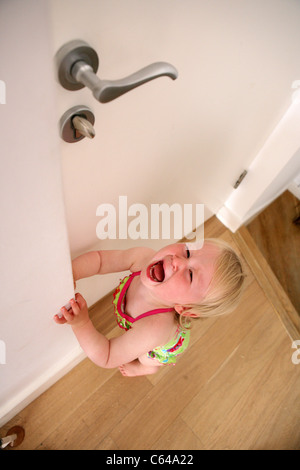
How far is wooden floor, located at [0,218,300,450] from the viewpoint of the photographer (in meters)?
1.02

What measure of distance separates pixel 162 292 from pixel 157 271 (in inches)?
2.2

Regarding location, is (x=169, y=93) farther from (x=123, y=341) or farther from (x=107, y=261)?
(x=123, y=341)

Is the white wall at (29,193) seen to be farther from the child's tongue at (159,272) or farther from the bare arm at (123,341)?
the child's tongue at (159,272)

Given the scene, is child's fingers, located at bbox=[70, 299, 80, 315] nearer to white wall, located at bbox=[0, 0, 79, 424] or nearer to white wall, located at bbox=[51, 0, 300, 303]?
white wall, located at bbox=[0, 0, 79, 424]

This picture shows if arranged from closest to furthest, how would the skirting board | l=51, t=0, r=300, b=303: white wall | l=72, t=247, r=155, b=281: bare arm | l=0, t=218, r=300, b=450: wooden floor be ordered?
l=51, t=0, r=300, b=303: white wall → l=72, t=247, r=155, b=281: bare arm → the skirting board → l=0, t=218, r=300, b=450: wooden floor

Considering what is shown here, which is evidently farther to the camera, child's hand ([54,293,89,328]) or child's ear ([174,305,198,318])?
child's ear ([174,305,198,318])

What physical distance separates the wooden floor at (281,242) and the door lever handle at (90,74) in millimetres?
1501

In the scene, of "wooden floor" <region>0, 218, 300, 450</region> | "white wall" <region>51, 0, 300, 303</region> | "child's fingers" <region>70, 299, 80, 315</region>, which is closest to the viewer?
"white wall" <region>51, 0, 300, 303</region>

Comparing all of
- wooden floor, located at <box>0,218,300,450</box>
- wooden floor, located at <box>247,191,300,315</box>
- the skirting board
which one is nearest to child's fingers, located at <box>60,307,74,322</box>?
the skirting board

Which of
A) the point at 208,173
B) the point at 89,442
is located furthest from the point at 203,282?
the point at 89,442

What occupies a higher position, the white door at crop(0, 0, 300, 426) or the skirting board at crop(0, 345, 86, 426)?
the white door at crop(0, 0, 300, 426)

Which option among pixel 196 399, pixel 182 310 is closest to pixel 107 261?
pixel 182 310

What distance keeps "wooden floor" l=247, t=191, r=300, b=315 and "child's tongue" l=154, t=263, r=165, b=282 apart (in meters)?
1.06

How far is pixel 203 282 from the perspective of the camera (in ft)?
2.42
